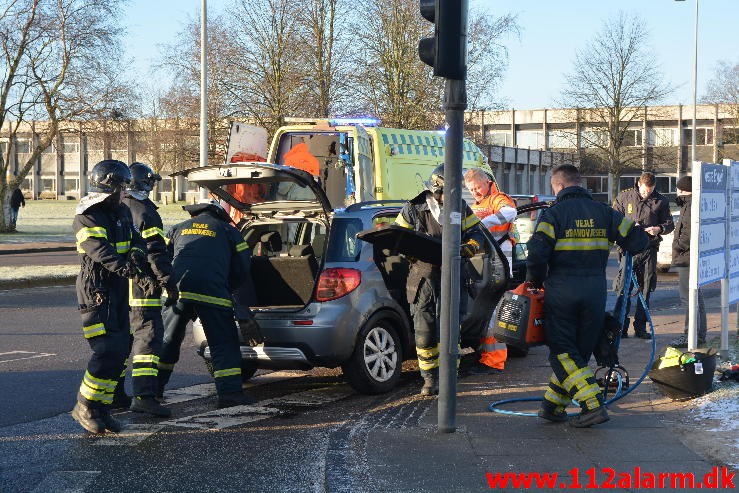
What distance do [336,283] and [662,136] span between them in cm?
6554

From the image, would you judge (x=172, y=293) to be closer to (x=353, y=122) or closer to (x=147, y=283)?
(x=147, y=283)

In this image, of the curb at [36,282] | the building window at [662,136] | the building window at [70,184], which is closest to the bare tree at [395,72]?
the curb at [36,282]

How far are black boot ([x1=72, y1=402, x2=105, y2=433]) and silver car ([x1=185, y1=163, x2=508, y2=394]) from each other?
5.02ft

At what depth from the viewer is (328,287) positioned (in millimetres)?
7707

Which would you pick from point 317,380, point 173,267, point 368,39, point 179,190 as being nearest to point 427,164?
point 317,380

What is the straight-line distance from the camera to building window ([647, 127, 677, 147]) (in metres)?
68.9

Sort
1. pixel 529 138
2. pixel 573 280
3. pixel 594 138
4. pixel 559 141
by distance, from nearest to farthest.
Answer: pixel 573 280, pixel 594 138, pixel 559 141, pixel 529 138

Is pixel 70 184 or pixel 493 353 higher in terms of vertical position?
pixel 70 184

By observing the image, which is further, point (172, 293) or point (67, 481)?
point (172, 293)

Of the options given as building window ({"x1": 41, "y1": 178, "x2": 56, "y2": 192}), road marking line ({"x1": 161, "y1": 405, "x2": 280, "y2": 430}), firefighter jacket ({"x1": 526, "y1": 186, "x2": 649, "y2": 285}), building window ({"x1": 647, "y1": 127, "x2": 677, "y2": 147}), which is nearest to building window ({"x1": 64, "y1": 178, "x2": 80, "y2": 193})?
building window ({"x1": 41, "y1": 178, "x2": 56, "y2": 192})

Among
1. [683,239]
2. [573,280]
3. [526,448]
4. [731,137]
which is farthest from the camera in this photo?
[731,137]

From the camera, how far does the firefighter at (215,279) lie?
23.8ft

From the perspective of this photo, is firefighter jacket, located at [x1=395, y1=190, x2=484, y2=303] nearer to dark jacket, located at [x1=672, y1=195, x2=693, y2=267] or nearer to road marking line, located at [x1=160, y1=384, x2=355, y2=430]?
road marking line, located at [x1=160, y1=384, x2=355, y2=430]

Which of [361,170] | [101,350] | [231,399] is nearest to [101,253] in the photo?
[101,350]
